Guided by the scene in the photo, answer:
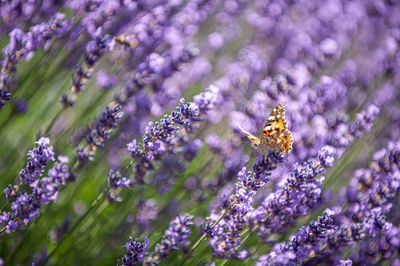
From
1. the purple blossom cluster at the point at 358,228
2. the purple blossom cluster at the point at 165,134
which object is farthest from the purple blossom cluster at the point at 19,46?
the purple blossom cluster at the point at 358,228

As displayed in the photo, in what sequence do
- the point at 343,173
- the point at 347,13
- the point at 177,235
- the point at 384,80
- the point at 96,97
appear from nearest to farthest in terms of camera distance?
the point at 177,235 < the point at 96,97 < the point at 343,173 < the point at 384,80 < the point at 347,13

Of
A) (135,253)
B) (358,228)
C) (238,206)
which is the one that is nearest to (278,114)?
(238,206)

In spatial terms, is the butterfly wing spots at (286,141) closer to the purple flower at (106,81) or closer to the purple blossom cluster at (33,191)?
the purple blossom cluster at (33,191)

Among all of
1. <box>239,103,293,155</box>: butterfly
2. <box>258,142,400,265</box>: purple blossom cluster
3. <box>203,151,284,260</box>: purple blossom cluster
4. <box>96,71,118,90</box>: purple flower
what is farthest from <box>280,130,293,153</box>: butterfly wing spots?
<box>96,71,118,90</box>: purple flower

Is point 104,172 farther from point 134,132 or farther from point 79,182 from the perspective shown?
point 134,132

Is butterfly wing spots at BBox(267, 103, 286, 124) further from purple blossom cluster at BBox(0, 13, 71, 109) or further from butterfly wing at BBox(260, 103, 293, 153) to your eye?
purple blossom cluster at BBox(0, 13, 71, 109)

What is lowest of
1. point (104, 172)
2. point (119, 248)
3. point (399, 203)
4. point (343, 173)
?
point (399, 203)

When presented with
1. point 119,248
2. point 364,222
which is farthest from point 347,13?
point 119,248

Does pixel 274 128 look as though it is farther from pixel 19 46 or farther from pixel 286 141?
pixel 19 46
